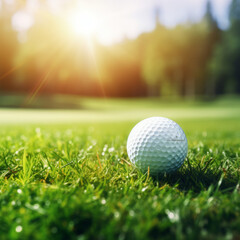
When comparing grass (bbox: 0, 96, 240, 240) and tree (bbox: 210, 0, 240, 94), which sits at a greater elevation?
tree (bbox: 210, 0, 240, 94)

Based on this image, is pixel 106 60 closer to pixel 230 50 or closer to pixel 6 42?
pixel 6 42

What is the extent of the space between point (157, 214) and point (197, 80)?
149 feet

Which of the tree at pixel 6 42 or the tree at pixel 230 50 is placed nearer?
the tree at pixel 6 42

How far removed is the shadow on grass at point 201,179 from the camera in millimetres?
2006

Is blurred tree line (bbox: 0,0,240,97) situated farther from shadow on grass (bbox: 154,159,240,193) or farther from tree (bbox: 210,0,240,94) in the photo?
shadow on grass (bbox: 154,159,240,193)

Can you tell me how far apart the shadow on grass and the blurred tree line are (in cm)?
3276

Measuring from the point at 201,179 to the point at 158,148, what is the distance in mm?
432

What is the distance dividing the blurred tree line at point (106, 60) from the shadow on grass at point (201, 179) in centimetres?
3276

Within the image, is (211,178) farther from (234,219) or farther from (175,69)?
(175,69)

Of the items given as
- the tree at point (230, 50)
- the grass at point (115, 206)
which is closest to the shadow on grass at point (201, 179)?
the grass at point (115, 206)

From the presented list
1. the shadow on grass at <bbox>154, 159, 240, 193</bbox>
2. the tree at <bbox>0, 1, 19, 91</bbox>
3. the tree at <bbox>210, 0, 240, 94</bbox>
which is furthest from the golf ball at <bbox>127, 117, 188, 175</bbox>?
the tree at <bbox>210, 0, 240, 94</bbox>

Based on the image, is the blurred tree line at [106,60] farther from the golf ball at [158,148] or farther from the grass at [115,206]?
the grass at [115,206]

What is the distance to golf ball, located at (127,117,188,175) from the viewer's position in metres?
2.30

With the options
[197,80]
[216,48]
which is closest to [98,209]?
[216,48]
